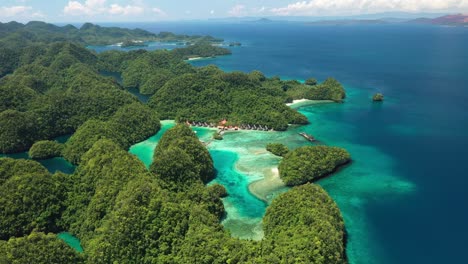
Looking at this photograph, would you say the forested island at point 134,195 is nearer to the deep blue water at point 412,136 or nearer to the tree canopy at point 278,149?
the tree canopy at point 278,149

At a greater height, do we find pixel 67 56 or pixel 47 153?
pixel 67 56

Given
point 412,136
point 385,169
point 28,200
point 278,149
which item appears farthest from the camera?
point 412,136

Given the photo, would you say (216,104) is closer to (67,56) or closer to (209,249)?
(209,249)

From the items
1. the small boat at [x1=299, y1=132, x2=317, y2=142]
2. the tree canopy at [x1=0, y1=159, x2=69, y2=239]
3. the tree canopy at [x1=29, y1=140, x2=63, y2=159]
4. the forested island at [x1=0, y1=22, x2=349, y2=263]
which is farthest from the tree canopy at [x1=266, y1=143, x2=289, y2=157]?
the tree canopy at [x1=29, y1=140, x2=63, y2=159]

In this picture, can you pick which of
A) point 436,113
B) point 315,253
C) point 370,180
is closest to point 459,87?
point 436,113

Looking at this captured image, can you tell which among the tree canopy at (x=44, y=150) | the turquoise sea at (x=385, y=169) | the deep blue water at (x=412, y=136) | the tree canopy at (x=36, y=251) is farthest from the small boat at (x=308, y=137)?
the tree canopy at (x=36, y=251)

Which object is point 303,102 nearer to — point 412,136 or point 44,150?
point 412,136

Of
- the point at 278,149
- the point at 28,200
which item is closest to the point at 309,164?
the point at 278,149

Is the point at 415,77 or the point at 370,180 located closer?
Answer: the point at 370,180

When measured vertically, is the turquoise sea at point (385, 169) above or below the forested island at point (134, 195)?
below

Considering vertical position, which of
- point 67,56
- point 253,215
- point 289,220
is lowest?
point 253,215

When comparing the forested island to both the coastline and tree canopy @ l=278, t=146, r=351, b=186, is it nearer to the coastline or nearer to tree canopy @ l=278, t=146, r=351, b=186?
tree canopy @ l=278, t=146, r=351, b=186
